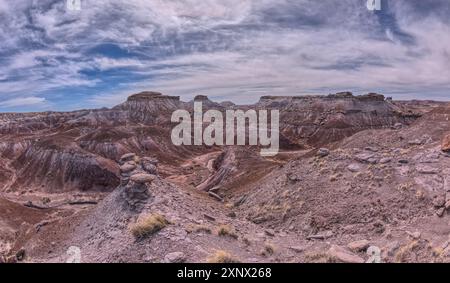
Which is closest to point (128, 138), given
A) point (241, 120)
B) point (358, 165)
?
point (241, 120)

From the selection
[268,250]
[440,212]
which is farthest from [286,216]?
[440,212]

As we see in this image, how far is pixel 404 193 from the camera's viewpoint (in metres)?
18.5

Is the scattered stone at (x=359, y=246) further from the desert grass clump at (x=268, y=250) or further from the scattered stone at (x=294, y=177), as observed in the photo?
the scattered stone at (x=294, y=177)

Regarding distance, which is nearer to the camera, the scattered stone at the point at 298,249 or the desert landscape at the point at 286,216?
the desert landscape at the point at 286,216

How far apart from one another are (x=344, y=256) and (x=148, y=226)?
23.1ft

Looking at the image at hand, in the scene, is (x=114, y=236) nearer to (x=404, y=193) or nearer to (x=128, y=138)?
(x=404, y=193)

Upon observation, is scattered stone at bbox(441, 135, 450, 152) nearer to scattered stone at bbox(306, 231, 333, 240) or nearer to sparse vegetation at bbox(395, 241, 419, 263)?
scattered stone at bbox(306, 231, 333, 240)

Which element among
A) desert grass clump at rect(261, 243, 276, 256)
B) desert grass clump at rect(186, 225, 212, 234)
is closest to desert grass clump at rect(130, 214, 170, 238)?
desert grass clump at rect(186, 225, 212, 234)

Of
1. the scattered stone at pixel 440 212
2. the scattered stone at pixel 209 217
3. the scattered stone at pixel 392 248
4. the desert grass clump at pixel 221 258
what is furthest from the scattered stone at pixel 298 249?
the scattered stone at pixel 440 212

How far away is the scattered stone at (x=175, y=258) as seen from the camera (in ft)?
43.1

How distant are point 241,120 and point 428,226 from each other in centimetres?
10007

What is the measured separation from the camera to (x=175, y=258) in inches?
518

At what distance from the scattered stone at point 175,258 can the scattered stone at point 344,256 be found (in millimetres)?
5022

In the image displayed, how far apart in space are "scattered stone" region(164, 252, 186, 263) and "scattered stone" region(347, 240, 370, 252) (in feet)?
21.1
